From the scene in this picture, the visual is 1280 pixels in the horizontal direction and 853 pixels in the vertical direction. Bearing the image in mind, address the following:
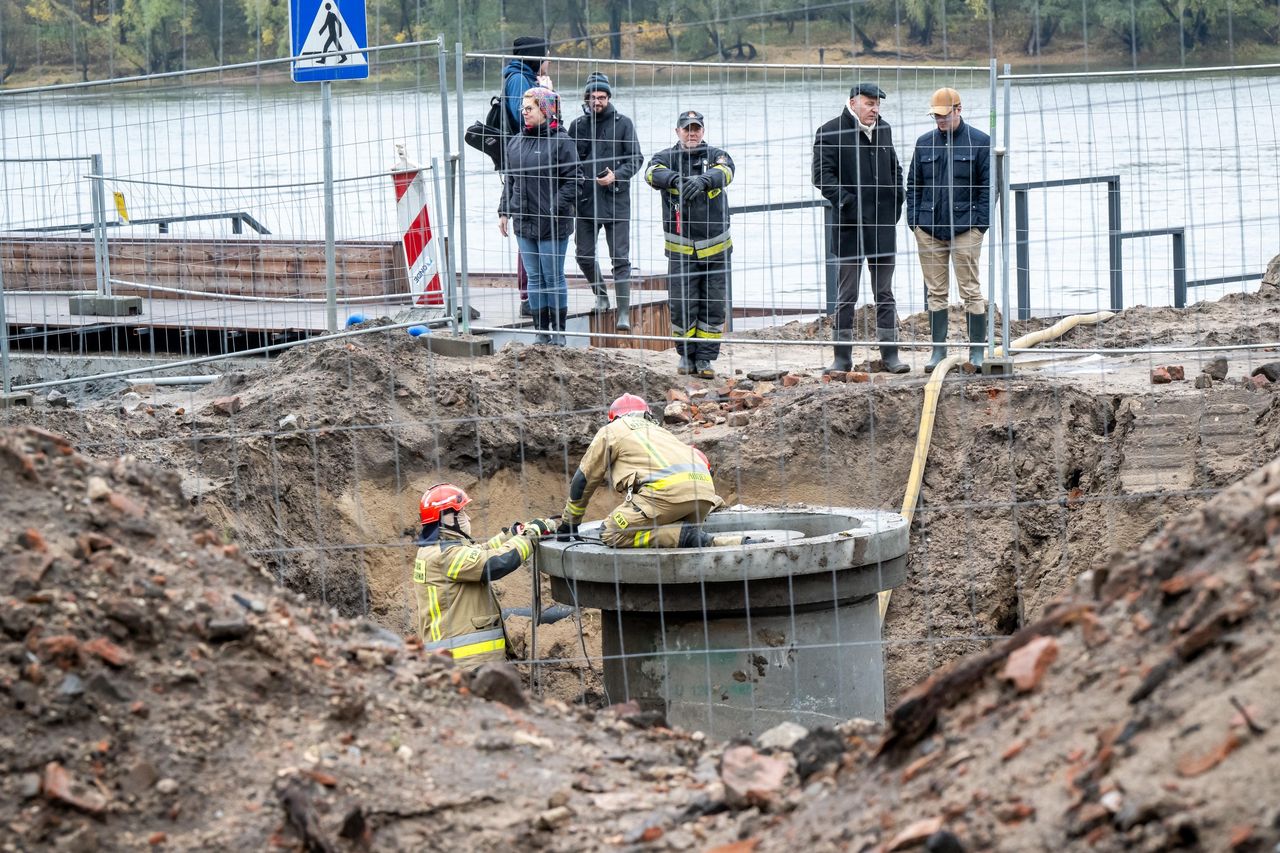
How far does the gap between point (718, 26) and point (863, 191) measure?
333cm

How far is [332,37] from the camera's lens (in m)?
10.2

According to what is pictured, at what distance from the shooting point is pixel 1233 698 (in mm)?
3541

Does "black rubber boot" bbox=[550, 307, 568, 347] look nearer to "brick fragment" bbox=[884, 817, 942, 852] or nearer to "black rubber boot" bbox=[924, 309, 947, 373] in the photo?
"black rubber boot" bbox=[924, 309, 947, 373]

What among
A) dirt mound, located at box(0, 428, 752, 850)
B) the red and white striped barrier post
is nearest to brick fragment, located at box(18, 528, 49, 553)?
dirt mound, located at box(0, 428, 752, 850)

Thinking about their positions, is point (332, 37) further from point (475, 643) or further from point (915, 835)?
point (915, 835)

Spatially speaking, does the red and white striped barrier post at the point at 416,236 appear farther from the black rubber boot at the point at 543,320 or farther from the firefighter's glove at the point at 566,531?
the firefighter's glove at the point at 566,531

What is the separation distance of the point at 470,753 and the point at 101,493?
1.60 meters

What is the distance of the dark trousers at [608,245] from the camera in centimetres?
1141

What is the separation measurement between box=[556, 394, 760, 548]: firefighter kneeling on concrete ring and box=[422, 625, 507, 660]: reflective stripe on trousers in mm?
712

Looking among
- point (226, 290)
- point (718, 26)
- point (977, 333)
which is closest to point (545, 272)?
point (977, 333)

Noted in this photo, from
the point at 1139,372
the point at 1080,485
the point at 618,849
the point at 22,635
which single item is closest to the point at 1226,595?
the point at 618,849

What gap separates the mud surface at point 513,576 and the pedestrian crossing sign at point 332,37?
1.79 meters

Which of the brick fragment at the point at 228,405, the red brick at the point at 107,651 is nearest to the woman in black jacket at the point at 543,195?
the brick fragment at the point at 228,405

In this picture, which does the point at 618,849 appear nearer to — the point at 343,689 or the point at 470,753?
the point at 470,753
